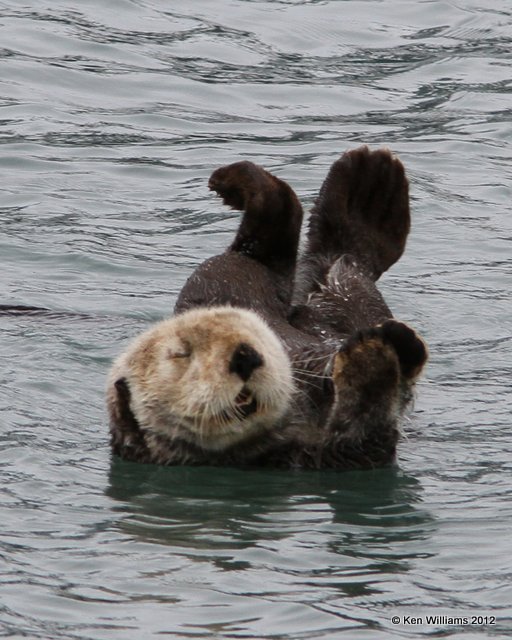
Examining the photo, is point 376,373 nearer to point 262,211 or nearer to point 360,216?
point 262,211

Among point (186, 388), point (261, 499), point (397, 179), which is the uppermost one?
point (397, 179)

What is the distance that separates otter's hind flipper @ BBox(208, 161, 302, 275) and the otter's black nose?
1023 mm

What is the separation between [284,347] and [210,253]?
9.06ft

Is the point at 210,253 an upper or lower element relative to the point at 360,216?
lower

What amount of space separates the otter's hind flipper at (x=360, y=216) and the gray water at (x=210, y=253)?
657 millimetres

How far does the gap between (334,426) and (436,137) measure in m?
5.28

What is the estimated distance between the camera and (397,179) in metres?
6.23

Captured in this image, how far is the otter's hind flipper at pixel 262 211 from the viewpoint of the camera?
19.0ft

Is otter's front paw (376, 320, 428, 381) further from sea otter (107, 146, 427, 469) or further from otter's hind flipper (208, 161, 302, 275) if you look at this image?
otter's hind flipper (208, 161, 302, 275)

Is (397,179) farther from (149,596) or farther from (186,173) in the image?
(186,173)

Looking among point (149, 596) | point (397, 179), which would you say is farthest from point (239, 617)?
point (397, 179)

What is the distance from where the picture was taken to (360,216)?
6.31 meters

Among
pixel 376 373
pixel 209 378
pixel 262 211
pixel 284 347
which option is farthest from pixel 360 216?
pixel 209 378

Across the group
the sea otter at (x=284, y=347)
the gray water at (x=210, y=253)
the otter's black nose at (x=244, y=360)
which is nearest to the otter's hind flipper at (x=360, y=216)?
the sea otter at (x=284, y=347)
